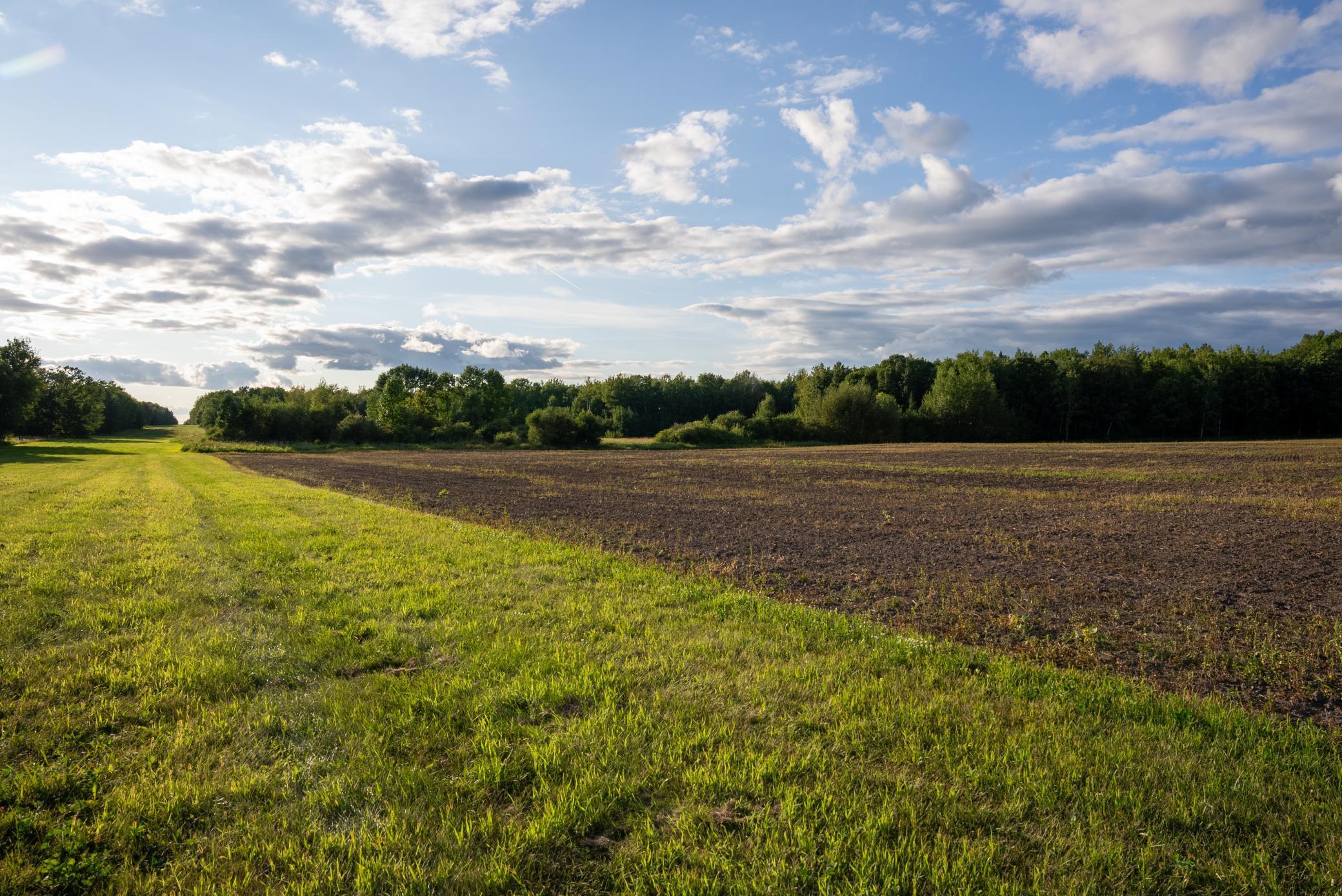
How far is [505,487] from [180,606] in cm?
2142

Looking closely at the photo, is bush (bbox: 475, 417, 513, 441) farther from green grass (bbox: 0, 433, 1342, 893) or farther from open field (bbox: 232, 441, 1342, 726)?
green grass (bbox: 0, 433, 1342, 893)

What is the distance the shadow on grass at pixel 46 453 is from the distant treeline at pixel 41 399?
12.0ft

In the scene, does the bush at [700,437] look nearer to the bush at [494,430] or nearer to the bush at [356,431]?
the bush at [494,430]

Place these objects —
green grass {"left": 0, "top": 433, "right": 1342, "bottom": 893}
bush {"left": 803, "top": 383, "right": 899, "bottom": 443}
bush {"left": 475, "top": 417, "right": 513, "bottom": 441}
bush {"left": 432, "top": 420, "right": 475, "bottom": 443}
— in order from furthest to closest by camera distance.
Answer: bush {"left": 803, "top": 383, "right": 899, "bottom": 443} → bush {"left": 432, "top": 420, "right": 475, "bottom": 443} → bush {"left": 475, "top": 417, "right": 513, "bottom": 441} → green grass {"left": 0, "top": 433, "right": 1342, "bottom": 893}

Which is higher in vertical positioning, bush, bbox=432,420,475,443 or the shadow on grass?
bush, bbox=432,420,475,443

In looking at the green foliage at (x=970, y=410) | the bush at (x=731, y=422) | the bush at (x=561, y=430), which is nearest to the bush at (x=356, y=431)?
the bush at (x=561, y=430)

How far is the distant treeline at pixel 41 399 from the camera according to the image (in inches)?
2462

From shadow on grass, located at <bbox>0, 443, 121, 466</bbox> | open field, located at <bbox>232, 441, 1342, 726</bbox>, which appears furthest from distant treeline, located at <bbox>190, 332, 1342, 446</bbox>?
open field, located at <bbox>232, 441, 1342, 726</bbox>

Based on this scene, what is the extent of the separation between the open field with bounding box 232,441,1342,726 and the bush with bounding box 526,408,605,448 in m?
47.5

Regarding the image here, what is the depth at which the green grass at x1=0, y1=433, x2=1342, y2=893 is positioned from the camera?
3523 mm

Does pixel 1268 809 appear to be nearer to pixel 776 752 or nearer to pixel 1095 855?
pixel 1095 855

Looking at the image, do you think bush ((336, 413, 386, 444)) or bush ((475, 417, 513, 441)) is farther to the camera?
bush ((475, 417, 513, 441))

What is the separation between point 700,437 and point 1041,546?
7667cm

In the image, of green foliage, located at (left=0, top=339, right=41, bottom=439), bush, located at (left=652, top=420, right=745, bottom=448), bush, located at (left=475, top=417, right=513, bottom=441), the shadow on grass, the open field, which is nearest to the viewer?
the open field
